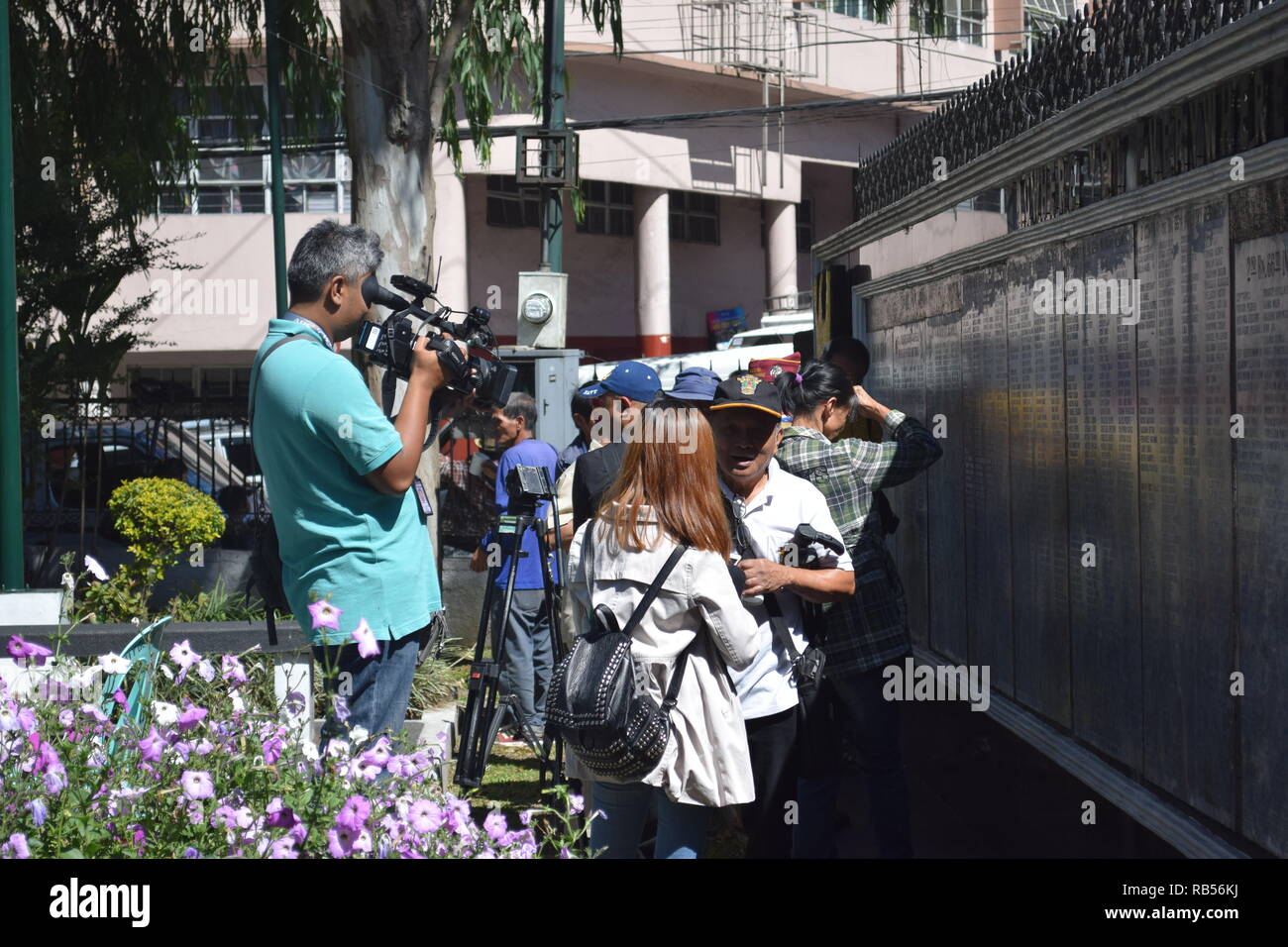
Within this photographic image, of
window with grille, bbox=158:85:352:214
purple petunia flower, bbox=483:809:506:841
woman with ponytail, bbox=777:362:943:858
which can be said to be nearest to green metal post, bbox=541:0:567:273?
woman with ponytail, bbox=777:362:943:858

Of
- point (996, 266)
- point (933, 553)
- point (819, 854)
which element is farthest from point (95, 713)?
point (933, 553)

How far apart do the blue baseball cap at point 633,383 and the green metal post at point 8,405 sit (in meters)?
2.31

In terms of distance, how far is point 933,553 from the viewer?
7188 mm

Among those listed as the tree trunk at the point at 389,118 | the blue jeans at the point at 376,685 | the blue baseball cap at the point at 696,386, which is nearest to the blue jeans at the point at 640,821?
the blue jeans at the point at 376,685

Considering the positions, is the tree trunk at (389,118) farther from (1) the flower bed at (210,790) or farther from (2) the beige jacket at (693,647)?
(1) the flower bed at (210,790)

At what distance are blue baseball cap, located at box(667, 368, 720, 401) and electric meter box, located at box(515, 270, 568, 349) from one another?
6.00 metres

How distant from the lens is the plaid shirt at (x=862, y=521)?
491cm

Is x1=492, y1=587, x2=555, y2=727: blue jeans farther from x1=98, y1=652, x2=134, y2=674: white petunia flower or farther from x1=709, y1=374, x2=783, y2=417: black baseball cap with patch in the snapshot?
x1=98, y1=652, x2=134, y2=674: white petunia flower

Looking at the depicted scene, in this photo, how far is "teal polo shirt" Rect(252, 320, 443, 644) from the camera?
3518mm

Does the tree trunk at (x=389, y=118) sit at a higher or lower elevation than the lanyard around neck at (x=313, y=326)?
higher

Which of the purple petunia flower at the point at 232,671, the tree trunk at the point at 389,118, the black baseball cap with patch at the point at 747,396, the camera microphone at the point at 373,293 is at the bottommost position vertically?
the purple petunia flower at the point at 232,671

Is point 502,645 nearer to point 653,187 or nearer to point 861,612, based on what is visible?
point 861,612

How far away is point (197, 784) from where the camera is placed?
104 inches
